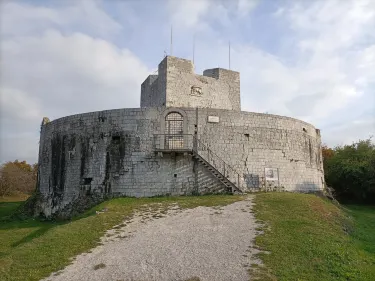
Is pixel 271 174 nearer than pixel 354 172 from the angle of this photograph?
Yes

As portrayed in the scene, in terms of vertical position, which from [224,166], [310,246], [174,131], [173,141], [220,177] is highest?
[174,131]

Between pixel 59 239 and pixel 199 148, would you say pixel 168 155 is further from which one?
pixel 59 239

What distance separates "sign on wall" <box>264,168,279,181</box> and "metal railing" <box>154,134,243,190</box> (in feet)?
5.61

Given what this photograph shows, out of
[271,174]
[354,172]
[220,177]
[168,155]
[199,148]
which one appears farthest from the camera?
[354,172]

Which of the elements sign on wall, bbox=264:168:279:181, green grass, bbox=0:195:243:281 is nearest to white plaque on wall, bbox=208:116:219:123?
sign on wall, bbox=264:168:279:181

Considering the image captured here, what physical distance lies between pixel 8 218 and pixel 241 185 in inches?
551

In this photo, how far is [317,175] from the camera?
24828 millimetres

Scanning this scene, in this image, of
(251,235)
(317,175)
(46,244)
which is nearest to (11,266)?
(46,244)

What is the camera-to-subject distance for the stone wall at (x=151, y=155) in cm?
2028

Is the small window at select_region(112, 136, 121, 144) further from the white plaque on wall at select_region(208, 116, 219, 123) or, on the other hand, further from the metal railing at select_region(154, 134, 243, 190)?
the white plaque on wall at select_region(208, 116, 219, 123)

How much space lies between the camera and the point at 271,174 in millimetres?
21797

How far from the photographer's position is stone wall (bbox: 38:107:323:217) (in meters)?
20.3

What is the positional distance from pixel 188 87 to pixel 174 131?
6.99 m

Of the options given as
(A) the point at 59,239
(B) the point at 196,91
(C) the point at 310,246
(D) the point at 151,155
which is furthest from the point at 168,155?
(C) the point at 310,246
